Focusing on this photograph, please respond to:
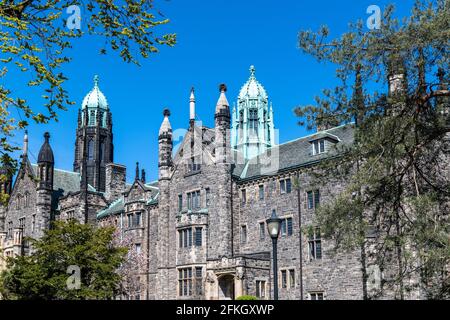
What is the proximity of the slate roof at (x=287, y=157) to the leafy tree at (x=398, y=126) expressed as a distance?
72.1 feet

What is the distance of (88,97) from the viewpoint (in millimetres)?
76625

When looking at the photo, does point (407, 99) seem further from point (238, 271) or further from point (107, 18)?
point (238, 271)

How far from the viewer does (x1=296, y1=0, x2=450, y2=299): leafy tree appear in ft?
56.6

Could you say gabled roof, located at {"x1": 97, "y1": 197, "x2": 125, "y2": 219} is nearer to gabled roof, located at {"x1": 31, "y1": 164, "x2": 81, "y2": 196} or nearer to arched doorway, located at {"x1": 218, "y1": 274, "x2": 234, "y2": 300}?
gabled roof, located at {"x1": 31, "y1": 164, "x2": 81, "y2": 196}

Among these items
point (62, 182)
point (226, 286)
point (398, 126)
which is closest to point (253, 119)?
point (62, 182)

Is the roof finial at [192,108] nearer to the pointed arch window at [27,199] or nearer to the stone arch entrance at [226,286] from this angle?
the stone arch entrance at [226,286]

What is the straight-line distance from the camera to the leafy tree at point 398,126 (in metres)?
17.3

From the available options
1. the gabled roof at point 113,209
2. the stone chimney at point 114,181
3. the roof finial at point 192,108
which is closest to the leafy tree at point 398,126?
the roof finial at point 192,108

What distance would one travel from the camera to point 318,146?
4306 centimetres

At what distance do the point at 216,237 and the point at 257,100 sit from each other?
37.1 meters

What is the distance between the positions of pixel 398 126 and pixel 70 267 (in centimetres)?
2549

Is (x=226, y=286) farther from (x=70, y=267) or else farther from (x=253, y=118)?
(x=253, y=118)
